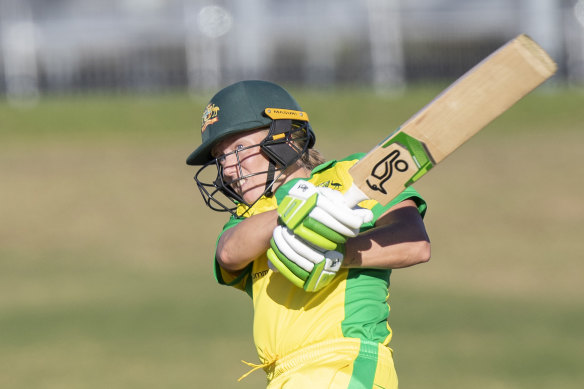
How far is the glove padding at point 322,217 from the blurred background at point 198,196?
15.9 ft

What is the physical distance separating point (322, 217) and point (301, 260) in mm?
152

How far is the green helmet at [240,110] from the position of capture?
293 centimetres

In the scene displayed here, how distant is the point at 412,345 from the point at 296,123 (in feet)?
19.2

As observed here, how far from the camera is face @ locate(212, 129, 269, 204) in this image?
2.92m

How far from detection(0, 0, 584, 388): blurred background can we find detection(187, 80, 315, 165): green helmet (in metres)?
4.39

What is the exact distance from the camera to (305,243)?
8.09 feet

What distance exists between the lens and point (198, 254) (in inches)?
520

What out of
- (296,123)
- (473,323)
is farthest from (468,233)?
(296,123)

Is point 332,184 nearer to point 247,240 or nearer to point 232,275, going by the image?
point 247,240

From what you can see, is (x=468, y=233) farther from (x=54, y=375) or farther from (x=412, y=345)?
(x=54, y=375)

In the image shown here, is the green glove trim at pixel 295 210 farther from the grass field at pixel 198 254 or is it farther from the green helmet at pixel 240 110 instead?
the grass field at pixel 198 254

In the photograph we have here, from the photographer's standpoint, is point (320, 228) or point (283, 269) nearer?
point (320, 228)

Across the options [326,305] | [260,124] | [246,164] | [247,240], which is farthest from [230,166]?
[326,305]

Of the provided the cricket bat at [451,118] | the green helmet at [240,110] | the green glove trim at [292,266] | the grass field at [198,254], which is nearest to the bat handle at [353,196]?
the cricket bat at [451,118]
